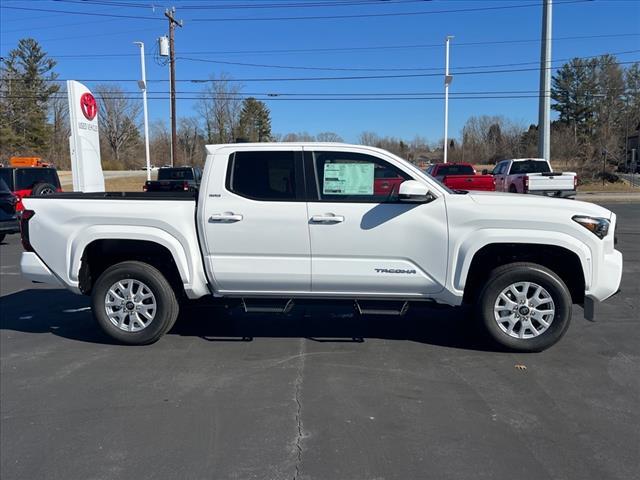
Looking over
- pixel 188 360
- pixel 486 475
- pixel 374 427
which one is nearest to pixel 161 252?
pixel 188 360

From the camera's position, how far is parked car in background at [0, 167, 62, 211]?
1613 centimetres

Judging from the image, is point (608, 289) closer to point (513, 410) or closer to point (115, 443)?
point (513, 410)

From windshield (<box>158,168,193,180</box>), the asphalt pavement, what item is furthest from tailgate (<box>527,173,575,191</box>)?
the asphalt pavement

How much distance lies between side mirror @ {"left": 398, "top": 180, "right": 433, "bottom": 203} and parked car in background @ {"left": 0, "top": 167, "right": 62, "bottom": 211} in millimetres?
13949

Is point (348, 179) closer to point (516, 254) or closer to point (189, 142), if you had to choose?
point (516, 254)

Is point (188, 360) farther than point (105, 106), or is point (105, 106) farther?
point (105, 106)

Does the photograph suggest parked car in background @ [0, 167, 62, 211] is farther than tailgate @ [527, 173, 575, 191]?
No

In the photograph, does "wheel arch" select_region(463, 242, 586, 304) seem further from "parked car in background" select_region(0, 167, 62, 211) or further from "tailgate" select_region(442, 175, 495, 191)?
"parked car in background" select_region(0, 167, 62, 211)

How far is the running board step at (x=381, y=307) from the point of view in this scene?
5254 mm

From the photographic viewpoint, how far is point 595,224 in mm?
5012

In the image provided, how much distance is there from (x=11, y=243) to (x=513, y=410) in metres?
14.0

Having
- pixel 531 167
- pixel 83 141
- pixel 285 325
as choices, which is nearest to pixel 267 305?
pixel 285 325

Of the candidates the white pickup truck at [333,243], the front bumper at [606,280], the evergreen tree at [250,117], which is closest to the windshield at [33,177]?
the white pickup truck at [333,243]

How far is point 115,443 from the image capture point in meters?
3.57
